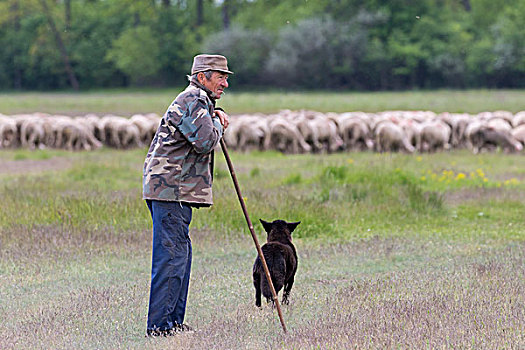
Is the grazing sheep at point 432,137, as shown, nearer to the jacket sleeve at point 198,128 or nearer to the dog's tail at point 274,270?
the dog's tail at point 274,270

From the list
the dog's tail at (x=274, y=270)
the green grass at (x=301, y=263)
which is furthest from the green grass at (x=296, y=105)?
the dog's tail at (x=274, y=270)

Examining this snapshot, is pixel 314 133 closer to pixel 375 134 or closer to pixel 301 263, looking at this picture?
pixel 375 134

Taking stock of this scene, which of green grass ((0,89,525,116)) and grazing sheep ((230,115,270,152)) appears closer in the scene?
grazing sheep ((230,115,270,152))

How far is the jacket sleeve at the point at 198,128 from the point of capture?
5961 mm

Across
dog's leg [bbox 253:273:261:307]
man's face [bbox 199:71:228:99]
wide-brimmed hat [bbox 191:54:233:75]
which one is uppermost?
wide-brimmed hat [bbox 191:54:233:75]

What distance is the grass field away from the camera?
20.4ft

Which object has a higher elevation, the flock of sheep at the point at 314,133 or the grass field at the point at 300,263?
the grass field at the point at 300,263

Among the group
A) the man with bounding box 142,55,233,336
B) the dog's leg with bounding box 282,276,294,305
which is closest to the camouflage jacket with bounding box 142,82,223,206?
→ the man with bounding box 142,55,233,336

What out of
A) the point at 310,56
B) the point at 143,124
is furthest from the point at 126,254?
the point at 310,56

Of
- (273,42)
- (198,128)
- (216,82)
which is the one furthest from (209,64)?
(273,42)

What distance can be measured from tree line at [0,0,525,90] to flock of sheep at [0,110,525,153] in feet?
103

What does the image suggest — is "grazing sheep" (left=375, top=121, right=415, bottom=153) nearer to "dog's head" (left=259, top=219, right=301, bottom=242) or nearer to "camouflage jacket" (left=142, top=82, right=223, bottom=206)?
"dog's head" (left=259, top=219, right=301, bottom=242)

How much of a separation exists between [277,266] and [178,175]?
136 cm

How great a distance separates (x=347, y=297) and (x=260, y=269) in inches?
39.2
